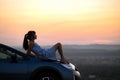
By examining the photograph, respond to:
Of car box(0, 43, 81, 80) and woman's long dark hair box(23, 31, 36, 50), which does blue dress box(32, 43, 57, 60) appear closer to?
woman's long dark hair box(23, 31, 36, 50)

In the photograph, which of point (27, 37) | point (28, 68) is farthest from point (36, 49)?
point (28, 68)

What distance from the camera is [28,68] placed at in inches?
522

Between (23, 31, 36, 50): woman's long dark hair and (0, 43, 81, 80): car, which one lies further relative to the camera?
(23, 31, 36, 50): woman's long dark hair

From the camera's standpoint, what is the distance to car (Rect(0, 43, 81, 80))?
43.4ft

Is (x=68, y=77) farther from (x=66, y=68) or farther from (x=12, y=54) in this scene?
(x=12, y=54)

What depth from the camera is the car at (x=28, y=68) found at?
43.4ft

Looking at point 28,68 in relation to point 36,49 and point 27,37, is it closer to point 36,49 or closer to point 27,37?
point 36,49

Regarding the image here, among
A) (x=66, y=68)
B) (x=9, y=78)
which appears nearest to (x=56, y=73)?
(x=66, y=68)

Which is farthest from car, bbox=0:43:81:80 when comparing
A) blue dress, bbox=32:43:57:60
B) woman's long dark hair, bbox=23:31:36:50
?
woman's long dark hair, bbox=23:31:36:50

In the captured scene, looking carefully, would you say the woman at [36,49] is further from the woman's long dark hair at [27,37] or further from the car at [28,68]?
the car at [28,68]

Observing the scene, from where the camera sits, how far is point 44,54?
13914 millimetres

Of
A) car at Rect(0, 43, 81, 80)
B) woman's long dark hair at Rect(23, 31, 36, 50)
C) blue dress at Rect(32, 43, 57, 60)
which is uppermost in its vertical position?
woman's long dark hair at Rect(23, 31, 36, 50)

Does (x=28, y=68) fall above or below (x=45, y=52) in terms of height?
below

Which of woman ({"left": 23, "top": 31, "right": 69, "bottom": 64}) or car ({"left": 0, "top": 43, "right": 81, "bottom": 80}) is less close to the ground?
woman ({"left": 23, "top": 31, "right": 69, "bottom": 64})
